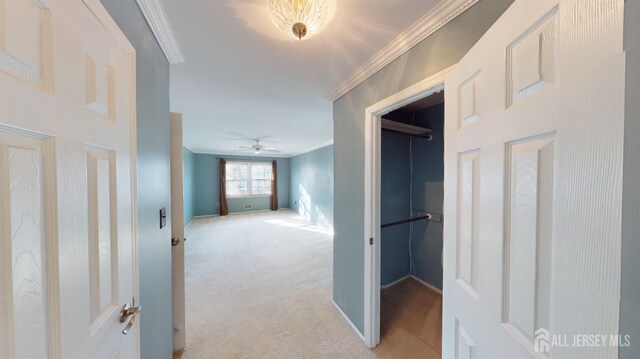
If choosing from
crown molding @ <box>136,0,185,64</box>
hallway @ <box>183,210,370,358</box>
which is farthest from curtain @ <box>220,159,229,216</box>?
crown molding @ <box>136,0,185,64</box>

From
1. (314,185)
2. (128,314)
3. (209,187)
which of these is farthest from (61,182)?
(209,187)

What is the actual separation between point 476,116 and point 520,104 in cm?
18

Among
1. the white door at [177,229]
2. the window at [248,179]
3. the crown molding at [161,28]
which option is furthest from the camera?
the window at [248,179]

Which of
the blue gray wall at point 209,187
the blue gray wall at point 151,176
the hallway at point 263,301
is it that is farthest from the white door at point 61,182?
the blue gray wall at point 209,187

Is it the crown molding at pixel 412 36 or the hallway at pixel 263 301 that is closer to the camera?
the crown molding at pixel 412 36

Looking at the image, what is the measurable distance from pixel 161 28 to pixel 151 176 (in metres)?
0.84

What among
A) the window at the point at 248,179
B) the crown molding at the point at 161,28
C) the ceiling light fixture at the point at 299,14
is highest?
the crown molding at the point at 161,28

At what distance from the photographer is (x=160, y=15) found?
42.9 inches

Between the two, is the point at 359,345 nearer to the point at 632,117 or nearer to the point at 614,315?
the point at 614,315

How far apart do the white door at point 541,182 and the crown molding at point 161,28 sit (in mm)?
1477

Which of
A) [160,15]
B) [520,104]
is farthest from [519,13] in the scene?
[160,15]

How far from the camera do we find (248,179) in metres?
7.79

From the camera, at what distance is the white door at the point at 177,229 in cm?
163

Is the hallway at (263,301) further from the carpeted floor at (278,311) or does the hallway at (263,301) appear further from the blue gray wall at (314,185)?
the blue gray wall at (314,185)
